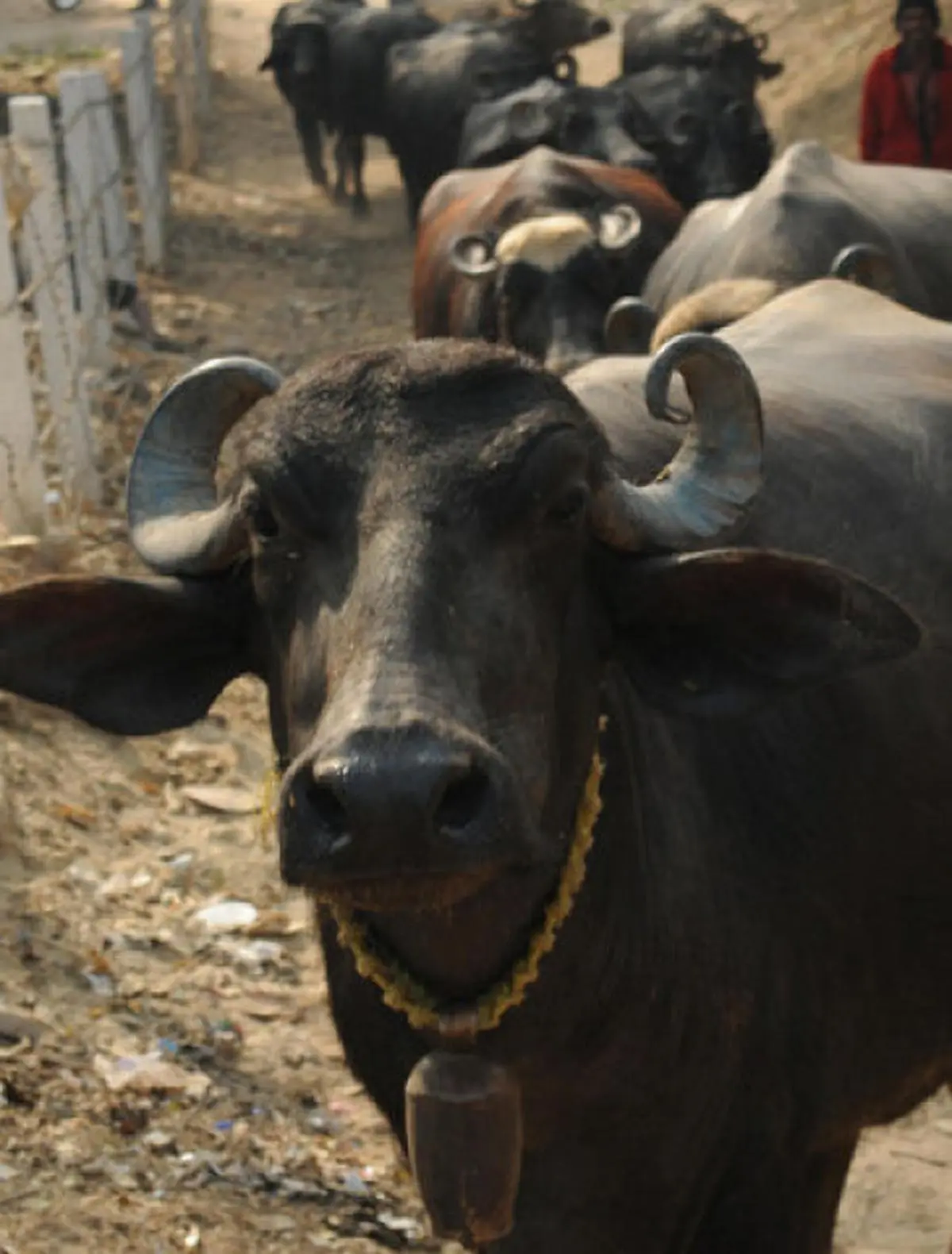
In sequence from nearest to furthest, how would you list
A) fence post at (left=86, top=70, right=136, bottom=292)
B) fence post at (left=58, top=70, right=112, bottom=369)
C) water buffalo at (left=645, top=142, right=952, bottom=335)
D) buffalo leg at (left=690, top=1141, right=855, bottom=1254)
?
buffalo leg at (left=690, top=1141, right=855, bottom=1254)
water buffalo at (left=645, top=142, right=952, bottom=335)
fence post at (left=58, top=70, right=112, bottom=369)
fence post at (left=86, top=70, right=136, bottom=292)

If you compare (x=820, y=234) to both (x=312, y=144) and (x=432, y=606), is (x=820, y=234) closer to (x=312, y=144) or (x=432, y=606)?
(x=432, y=606)

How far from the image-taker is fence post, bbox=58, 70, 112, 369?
31.3ft

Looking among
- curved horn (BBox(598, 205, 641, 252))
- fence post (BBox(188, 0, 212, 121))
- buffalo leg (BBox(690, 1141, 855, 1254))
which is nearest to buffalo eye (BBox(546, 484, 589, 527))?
buffalo leg (BBox(690, 1141, 855, 1254))

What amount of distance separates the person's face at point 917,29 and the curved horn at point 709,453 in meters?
7.80

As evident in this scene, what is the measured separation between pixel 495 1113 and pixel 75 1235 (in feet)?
5.00

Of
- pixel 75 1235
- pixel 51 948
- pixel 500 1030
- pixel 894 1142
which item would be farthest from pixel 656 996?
pixel 51 948

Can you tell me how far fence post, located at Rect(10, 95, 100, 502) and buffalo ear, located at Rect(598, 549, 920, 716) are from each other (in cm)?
528

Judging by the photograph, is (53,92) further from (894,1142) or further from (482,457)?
(482,457)

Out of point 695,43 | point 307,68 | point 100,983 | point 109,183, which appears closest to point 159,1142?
point 100,983

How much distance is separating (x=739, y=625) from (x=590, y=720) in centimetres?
24

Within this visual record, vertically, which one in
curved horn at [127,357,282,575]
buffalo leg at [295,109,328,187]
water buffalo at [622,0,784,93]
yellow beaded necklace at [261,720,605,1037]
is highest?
curved horn at [127,357,282,575]

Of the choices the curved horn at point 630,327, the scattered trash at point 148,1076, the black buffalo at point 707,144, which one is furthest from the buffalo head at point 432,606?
the black buffalo at point 707,144

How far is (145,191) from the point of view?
47.7 ft

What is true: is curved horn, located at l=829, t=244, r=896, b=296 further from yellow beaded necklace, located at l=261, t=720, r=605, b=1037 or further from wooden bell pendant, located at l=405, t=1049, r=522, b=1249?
wooden bell pendant, located at l=405, t=1049, r=522, b=1249
